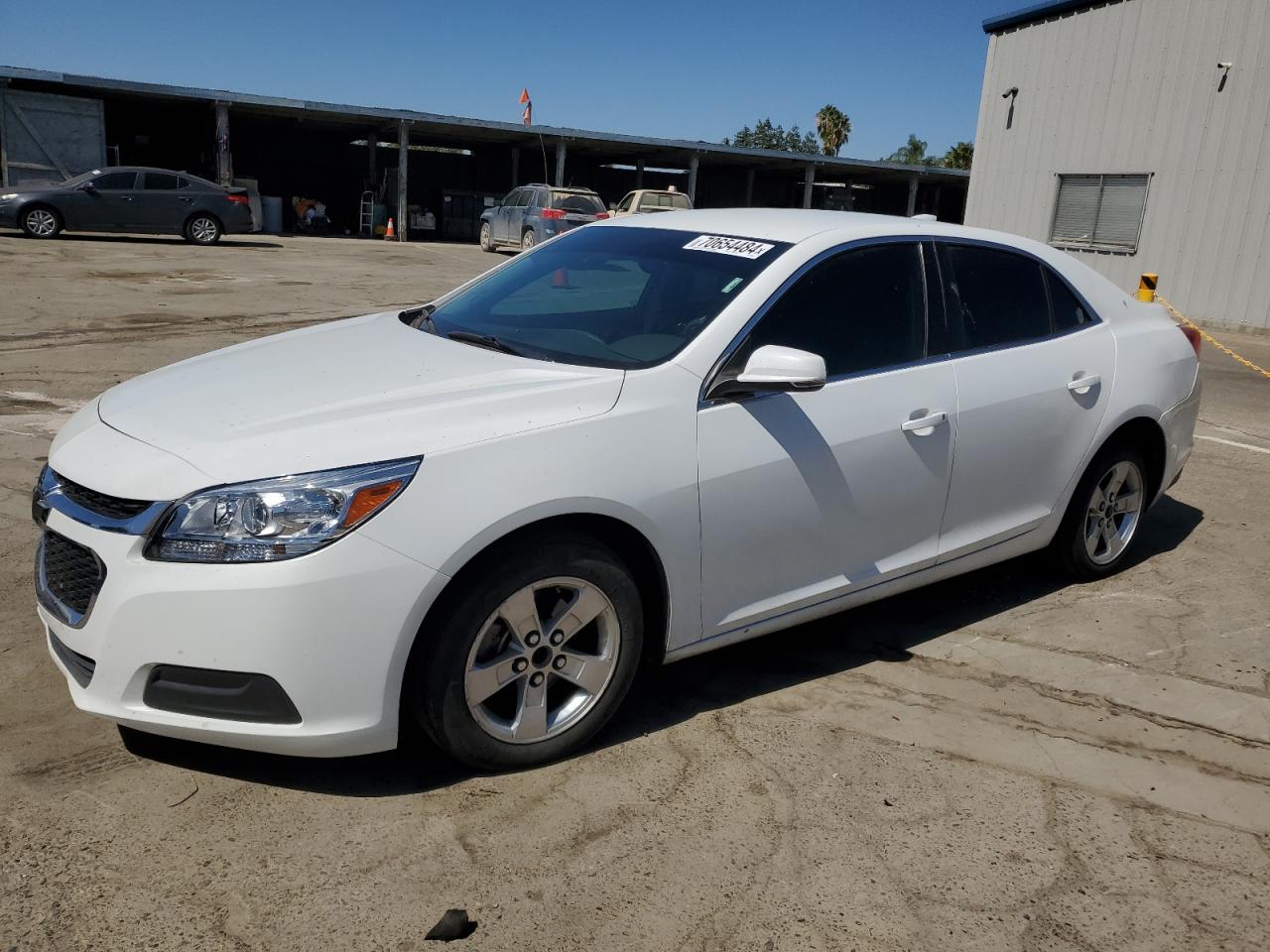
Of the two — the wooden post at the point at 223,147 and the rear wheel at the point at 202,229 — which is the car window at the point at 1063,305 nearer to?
the rear wheel at the point at 202,229

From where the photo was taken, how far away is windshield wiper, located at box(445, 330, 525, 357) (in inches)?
140

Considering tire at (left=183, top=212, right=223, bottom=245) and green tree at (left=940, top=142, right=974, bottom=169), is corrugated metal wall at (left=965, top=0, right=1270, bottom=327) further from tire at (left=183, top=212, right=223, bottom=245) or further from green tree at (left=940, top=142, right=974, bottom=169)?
green tree at (left=940, top=142, right=974, bottom=169)

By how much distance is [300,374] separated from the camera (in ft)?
10.9

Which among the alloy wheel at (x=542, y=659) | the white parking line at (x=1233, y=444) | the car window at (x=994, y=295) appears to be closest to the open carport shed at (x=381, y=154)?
the white parking line at (x=1233, y=444)

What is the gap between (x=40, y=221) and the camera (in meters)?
21.0

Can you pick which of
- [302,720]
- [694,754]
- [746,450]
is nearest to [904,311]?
[746,450]

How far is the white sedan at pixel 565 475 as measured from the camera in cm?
266

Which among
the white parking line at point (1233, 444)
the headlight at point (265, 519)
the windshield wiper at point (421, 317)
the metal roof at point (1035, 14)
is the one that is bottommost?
the white parking line at point (1233, 444)

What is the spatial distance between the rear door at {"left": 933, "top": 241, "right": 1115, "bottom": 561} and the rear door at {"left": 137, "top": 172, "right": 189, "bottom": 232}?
21547 millimetres

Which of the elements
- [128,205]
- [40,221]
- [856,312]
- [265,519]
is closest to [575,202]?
[128,205]

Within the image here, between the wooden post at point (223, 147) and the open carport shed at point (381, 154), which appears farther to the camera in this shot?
the wooden post at point (223, 147)

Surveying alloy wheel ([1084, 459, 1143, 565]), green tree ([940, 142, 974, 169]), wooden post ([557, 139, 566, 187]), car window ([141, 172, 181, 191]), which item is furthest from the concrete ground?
green tree ([940, 142, 974, 169])

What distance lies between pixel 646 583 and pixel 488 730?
2.10ft

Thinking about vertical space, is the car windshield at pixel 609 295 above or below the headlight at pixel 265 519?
above
